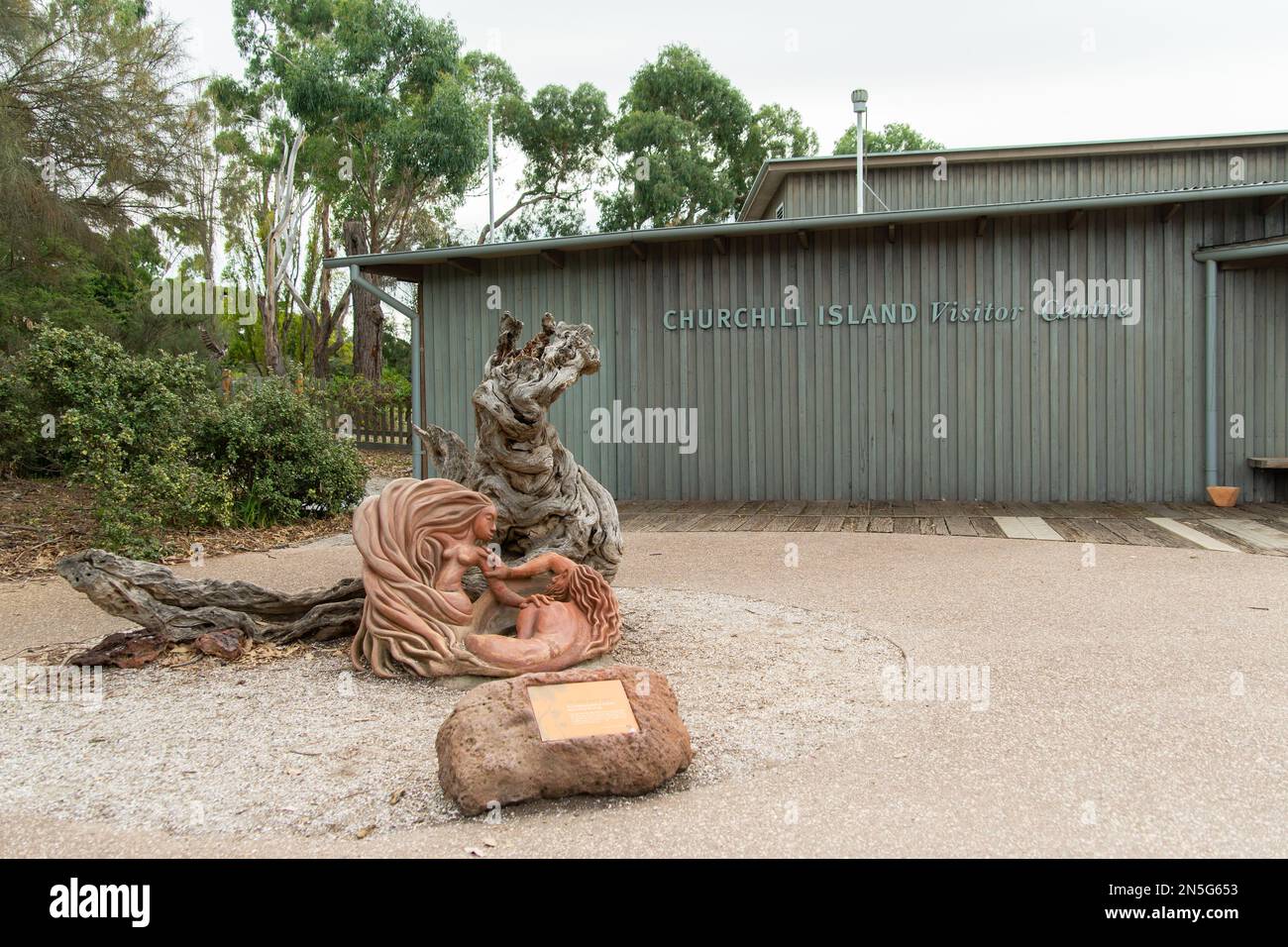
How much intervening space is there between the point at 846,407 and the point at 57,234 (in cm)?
957

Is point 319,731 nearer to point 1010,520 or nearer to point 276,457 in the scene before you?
point 276,457

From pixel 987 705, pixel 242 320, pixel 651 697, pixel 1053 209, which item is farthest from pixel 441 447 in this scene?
pixel 242 320

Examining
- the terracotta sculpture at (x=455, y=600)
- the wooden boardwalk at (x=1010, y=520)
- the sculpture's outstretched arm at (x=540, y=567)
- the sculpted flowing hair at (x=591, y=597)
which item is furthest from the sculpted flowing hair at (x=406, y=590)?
the wooden boardwalk at (x=1010, y=520)

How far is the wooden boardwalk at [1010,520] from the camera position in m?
9.24

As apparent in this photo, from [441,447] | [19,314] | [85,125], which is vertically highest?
[85,125]

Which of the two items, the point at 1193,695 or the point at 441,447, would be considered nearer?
the point at 1193,695

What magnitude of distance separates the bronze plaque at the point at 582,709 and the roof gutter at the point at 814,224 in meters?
8.34

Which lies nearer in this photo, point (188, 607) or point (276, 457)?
point (188, 607)

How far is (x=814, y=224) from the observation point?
11477 millimetres

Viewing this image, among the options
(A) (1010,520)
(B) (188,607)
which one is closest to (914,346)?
(A) (1010,520)

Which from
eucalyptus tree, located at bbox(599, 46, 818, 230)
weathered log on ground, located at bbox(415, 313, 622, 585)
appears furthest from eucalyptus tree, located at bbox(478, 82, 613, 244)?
weathered log on ground, located at bbox(415, 313, 622, 585)

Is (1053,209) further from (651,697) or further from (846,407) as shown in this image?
(651,697)

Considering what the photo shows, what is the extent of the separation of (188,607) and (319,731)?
1868mm

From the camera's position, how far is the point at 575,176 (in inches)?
1252
